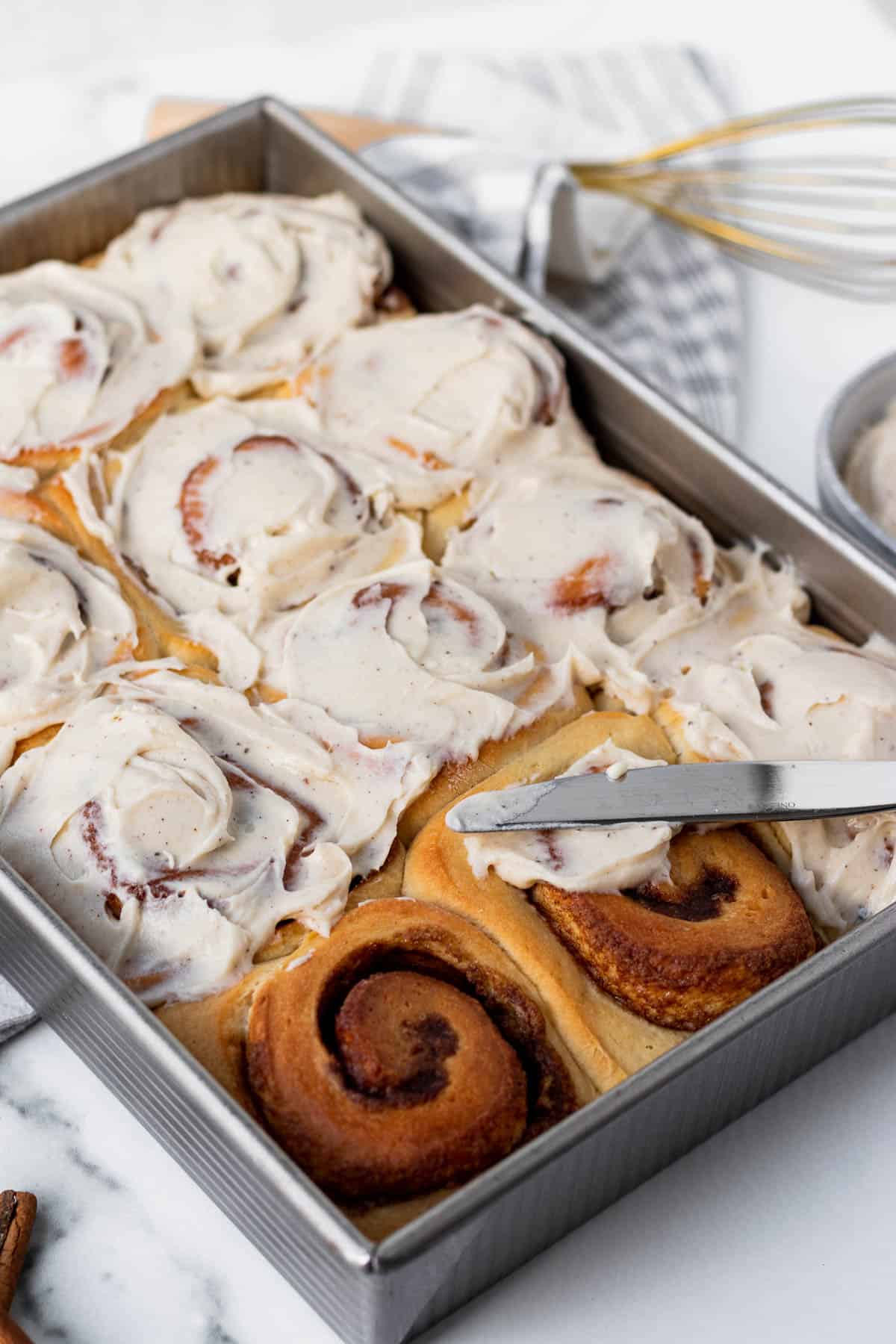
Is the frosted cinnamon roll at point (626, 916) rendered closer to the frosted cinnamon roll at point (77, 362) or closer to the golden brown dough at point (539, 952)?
the golden brown dough at point (539, 952)

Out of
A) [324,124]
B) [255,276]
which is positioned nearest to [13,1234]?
[255,276]

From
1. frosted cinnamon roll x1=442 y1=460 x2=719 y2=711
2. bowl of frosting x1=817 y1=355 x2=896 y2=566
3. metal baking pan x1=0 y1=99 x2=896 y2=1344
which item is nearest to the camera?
metal baking pan x1=0 y1=99 x2=896 y2=1344

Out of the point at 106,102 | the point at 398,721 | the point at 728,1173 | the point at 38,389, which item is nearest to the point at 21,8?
the point at 106,102

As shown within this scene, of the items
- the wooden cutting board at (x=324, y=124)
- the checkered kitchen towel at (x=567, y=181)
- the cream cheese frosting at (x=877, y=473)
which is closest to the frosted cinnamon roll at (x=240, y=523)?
the checkered kitchen towel at (x=567, y=181)

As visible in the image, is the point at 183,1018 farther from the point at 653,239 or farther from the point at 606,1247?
the point at 653,239

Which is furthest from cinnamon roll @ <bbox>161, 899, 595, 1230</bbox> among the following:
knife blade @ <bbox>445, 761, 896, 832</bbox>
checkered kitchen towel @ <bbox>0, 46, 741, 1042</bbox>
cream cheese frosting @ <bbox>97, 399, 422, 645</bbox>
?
checkered kitchen towel @ <bbox>0, 46, 741, 1042</bbox>

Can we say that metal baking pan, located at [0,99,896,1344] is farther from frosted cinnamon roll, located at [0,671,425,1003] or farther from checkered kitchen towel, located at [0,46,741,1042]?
checkered kitchen towel, located at [0,46,741,1042]
